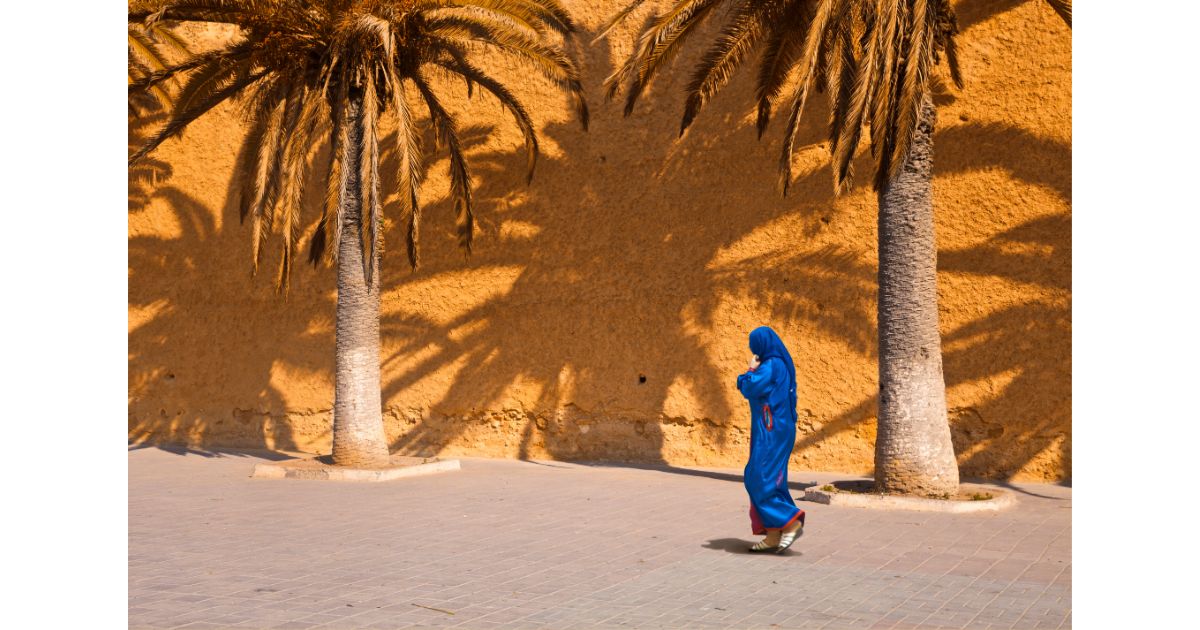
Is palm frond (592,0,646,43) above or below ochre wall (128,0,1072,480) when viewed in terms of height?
above

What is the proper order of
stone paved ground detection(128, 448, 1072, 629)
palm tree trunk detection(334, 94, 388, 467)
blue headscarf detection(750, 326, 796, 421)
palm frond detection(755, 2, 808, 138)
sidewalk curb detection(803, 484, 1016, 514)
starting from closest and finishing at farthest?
1. stone paved ground detection(128, 448, 1072, 629)
2. blue headscarf detection(750, 326, 796, 421)
3. sidewalk curb detection(803, 484, 1016, 514)
4. palm frond detection(755, 2, 808, 138)
5. palm tree trunk detection(334, 94, 388, 467)

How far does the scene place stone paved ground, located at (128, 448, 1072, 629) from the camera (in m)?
5.14

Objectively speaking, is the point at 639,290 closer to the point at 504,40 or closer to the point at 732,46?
the point at 504,40

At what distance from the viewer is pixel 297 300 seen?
14.5m

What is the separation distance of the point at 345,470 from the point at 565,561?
502 cm

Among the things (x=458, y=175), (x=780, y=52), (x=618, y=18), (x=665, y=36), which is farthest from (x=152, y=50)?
(x=780, y=52)

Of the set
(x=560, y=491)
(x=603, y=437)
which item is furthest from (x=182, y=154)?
(x=560, y=491)

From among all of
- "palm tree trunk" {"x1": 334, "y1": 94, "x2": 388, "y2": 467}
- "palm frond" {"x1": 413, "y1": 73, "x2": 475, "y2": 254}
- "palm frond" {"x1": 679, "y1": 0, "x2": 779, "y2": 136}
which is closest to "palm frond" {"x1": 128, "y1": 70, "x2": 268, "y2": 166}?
"palm tree trunk" {"x1": 334, "y1": 94, "x2": 388, "y2": 467}

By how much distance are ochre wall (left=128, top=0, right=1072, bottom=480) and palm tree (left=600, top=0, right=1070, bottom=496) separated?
66.8 inches

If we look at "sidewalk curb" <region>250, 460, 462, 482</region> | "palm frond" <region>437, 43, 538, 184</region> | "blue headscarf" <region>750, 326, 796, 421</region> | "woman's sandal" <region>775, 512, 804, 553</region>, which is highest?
"palm frond" <region>437, 43, 538, 184</region>

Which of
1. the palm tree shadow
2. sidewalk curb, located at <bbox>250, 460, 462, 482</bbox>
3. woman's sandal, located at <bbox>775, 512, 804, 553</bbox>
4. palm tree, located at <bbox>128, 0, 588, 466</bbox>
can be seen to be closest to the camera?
woman's sandal, located at <bbox>775, 512, 804, 553</bbox>

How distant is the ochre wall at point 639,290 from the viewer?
424 inches

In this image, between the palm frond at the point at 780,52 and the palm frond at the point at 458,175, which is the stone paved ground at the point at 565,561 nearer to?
the palm frond at the point at 458,175

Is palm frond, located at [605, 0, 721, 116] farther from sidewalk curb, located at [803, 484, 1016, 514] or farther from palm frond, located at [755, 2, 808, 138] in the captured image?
sidewalk curb, located at [803, 484, 1016, 514]
